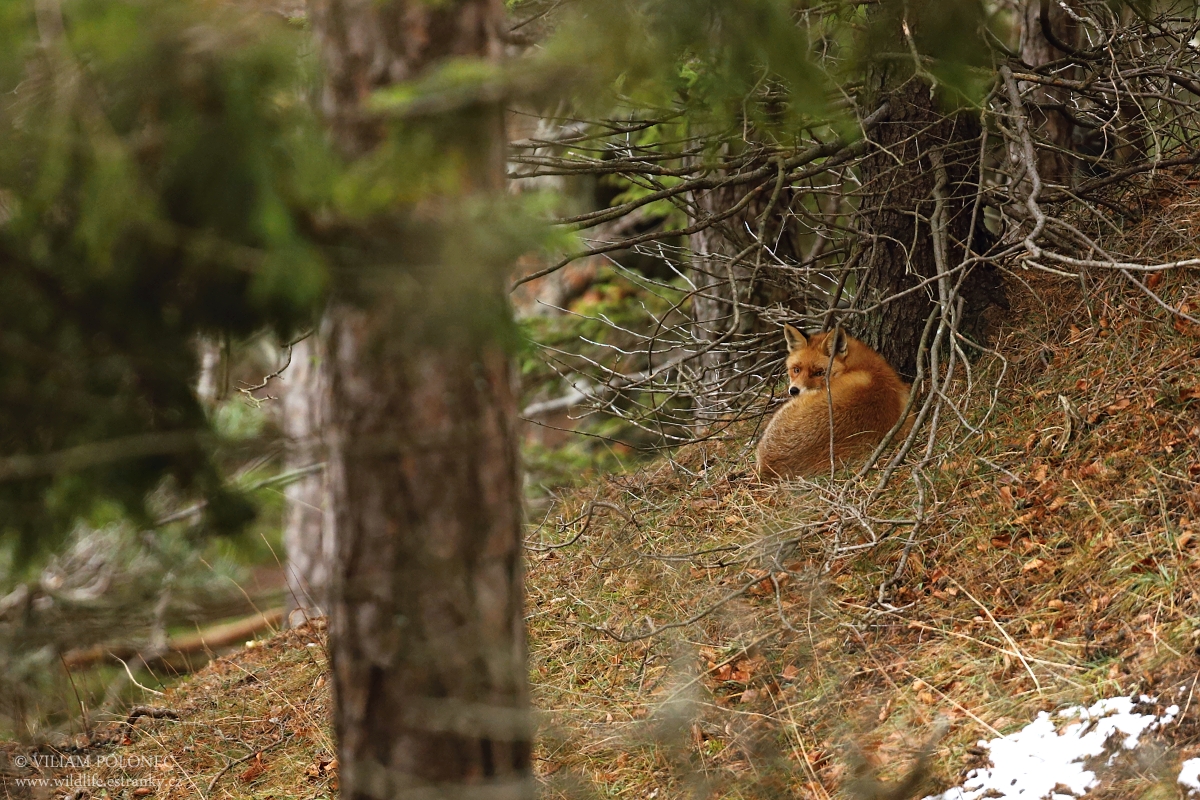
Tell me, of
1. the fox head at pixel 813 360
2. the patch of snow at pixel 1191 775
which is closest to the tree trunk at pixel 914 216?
the fox head at pixel 813 360

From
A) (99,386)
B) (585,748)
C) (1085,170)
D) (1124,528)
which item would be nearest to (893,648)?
(1124,528)

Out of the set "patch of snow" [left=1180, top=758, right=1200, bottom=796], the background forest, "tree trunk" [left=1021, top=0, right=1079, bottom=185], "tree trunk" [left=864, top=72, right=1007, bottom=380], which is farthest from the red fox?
"patch of snow" [left=1180, top=758, right=1200, bottom=796]

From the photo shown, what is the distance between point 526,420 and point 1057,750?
3.04 meters

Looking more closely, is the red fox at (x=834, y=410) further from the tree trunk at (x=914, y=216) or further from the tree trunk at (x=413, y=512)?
the tree trunk at (x=413, y=512)

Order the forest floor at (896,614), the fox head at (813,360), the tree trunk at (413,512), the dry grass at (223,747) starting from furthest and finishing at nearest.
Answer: the fox head at (813,360) < the dry grass at (223,747) < the forest floor at (896,614) < the tree trunk at (413,512)

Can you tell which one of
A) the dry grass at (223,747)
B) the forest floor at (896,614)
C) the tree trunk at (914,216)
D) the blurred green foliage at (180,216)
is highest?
the blurred green foliage at (180,216)

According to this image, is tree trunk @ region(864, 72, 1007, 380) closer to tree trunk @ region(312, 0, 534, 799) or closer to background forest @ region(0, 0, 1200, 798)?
background forest @ region(0, 0, 1200, 798)

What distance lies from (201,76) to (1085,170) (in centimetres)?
758

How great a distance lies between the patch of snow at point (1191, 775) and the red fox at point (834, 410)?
3332 millimetres

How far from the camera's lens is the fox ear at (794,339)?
752 cm

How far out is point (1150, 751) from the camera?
12.9ft

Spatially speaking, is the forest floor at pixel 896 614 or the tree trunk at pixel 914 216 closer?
the forest floor at pixel 896 614

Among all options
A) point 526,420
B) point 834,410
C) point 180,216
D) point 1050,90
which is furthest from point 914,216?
point 180,216

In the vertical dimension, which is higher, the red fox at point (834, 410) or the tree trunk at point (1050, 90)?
the tree trunk at point (1050, 90)
